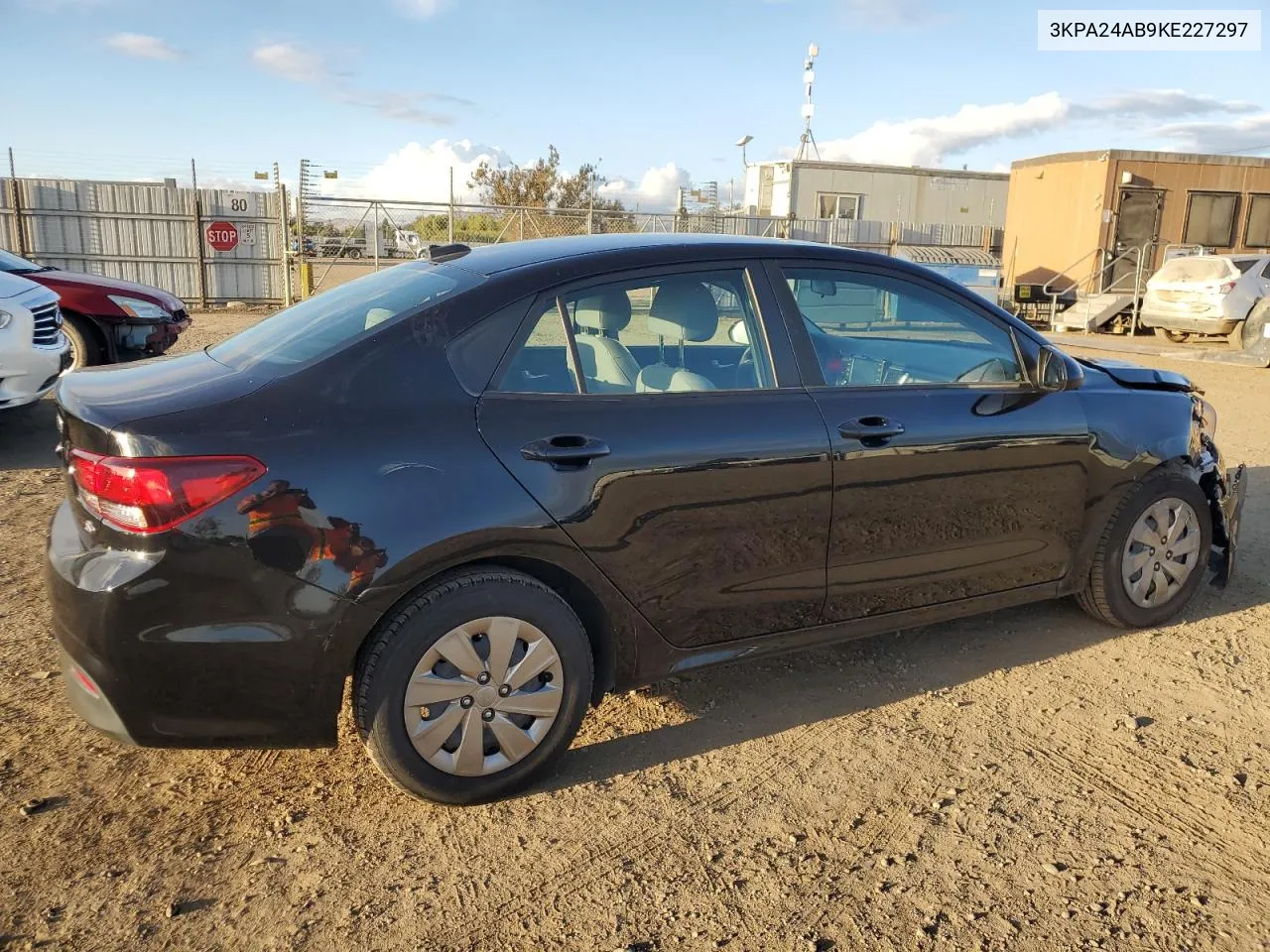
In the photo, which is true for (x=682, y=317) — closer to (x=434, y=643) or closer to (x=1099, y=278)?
(x=434, y=643)

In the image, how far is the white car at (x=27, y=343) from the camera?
6770 mm

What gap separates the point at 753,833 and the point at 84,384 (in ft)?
7.94

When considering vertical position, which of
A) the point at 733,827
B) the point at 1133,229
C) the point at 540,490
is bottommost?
the point at 733,827

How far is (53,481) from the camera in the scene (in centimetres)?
643

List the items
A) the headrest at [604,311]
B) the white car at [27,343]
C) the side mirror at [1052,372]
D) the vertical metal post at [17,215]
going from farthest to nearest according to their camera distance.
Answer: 1. the vertical metal post at [17,215]
2. the white car at [27,343]
3. the side mirror at [1052,372]
4. the headrest at [604,311]

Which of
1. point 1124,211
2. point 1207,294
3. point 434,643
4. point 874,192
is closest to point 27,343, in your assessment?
point 434,643

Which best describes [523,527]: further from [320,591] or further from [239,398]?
[239,398]

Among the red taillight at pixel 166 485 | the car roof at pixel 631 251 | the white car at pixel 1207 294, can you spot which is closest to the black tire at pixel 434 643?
the red taillight at pixel 166 485

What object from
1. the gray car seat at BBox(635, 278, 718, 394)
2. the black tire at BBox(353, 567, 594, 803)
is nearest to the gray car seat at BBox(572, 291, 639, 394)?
the gray car seat at BBox(635, 278, 718, 394)

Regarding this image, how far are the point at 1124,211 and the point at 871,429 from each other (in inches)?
763

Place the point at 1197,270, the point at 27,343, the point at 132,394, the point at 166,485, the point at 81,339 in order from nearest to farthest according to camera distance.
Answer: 1. the point at 166,485
2. the point at 132,394
3. the point at 27,343
4. the point at 81,339
5. the point at 1197,270

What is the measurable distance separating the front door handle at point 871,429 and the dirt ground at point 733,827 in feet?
3.33

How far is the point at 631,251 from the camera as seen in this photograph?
3.35 meters

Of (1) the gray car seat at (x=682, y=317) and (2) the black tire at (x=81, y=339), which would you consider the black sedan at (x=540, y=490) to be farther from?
(2) the black tire at (x=81, y=339)
